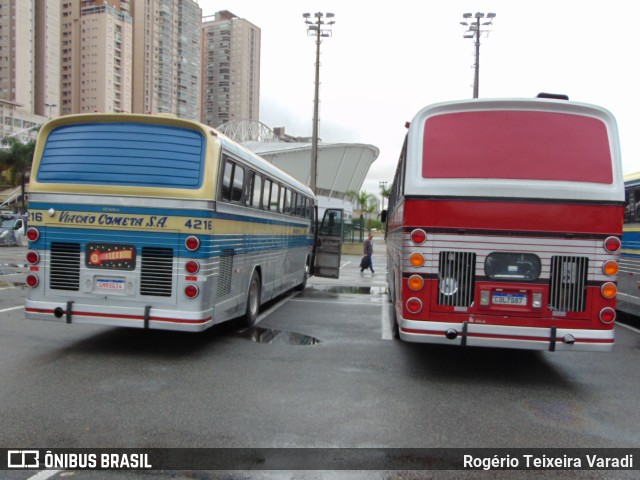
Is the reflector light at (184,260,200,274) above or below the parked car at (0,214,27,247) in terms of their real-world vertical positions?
above

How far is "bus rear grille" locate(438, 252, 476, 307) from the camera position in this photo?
596 centimetres

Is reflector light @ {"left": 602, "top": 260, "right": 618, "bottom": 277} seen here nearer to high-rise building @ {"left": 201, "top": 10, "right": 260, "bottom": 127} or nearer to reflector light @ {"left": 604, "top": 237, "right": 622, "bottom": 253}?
reflector light @ {"left": 604, "top": 237, "right": 622, "bottom": 253}

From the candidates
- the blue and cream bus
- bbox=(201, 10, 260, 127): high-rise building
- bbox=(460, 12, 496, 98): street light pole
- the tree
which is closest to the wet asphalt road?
the blue and cream bus

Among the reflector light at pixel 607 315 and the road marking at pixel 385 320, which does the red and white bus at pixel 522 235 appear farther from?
the road marking at pixel 385 320

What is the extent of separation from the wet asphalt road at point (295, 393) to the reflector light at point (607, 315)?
84cm

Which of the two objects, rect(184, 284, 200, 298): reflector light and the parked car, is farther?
the parked car

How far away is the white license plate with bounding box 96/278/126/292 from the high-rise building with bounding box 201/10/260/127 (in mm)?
118471

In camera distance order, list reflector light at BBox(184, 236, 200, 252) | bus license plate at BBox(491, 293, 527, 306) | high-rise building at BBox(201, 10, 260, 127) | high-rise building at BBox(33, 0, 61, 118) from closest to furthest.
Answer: bus license plate at BBox(491, 293, 527, 306) → reflector light at BBox(184, 236, 200, 252) → high-rise building at BBox(33, 0, 61, 118) → high-rise building at BBox(201, 10, 260, 127)

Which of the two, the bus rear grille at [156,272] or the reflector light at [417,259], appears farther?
the bus rear grille at [156,272]

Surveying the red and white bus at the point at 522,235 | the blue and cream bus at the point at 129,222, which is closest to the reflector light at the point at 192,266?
the blue and cream bus at the point at 129,222

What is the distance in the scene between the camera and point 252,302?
29.7 feet

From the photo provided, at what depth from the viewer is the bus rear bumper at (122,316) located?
6535mm

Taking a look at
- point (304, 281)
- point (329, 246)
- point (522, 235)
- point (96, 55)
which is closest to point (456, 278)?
→ point (522, 235)

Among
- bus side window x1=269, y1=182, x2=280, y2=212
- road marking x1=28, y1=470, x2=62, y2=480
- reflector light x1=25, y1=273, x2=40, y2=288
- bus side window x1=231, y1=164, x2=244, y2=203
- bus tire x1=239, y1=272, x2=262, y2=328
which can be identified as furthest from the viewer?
bus side window x1=269, y1=182, x2=280, y2=212
